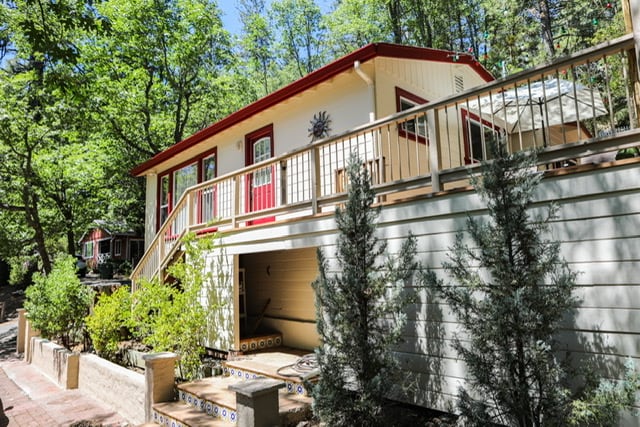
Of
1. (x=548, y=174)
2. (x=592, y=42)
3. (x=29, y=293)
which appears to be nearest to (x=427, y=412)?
(x=548, y=174)

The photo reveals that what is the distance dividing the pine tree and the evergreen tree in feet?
2.18

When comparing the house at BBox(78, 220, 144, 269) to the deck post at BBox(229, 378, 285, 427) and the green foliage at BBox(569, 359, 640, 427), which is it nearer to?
the deck post at BBox(229, 378, 285, 427)

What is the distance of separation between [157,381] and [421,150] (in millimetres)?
5783

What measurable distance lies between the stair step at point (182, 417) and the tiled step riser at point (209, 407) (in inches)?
0.7

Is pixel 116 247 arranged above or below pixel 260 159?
below

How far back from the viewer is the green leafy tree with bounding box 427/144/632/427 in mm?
2645

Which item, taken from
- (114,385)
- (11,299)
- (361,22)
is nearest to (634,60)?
(114,385)

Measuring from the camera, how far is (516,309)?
2.65m

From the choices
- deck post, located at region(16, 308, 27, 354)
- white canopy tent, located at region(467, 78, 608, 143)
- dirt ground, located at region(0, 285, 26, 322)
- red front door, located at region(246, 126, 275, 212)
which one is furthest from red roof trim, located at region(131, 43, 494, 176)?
dirt ground, located at region(0, 285, 26, 322)

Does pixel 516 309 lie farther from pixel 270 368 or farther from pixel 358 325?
pixel 270 368

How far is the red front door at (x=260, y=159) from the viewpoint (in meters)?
8.33

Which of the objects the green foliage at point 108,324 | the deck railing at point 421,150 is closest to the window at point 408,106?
the deck railing at point 421,150

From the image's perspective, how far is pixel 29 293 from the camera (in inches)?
374

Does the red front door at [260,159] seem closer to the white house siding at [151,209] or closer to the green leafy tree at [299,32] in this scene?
the white house siding at [151,209]
